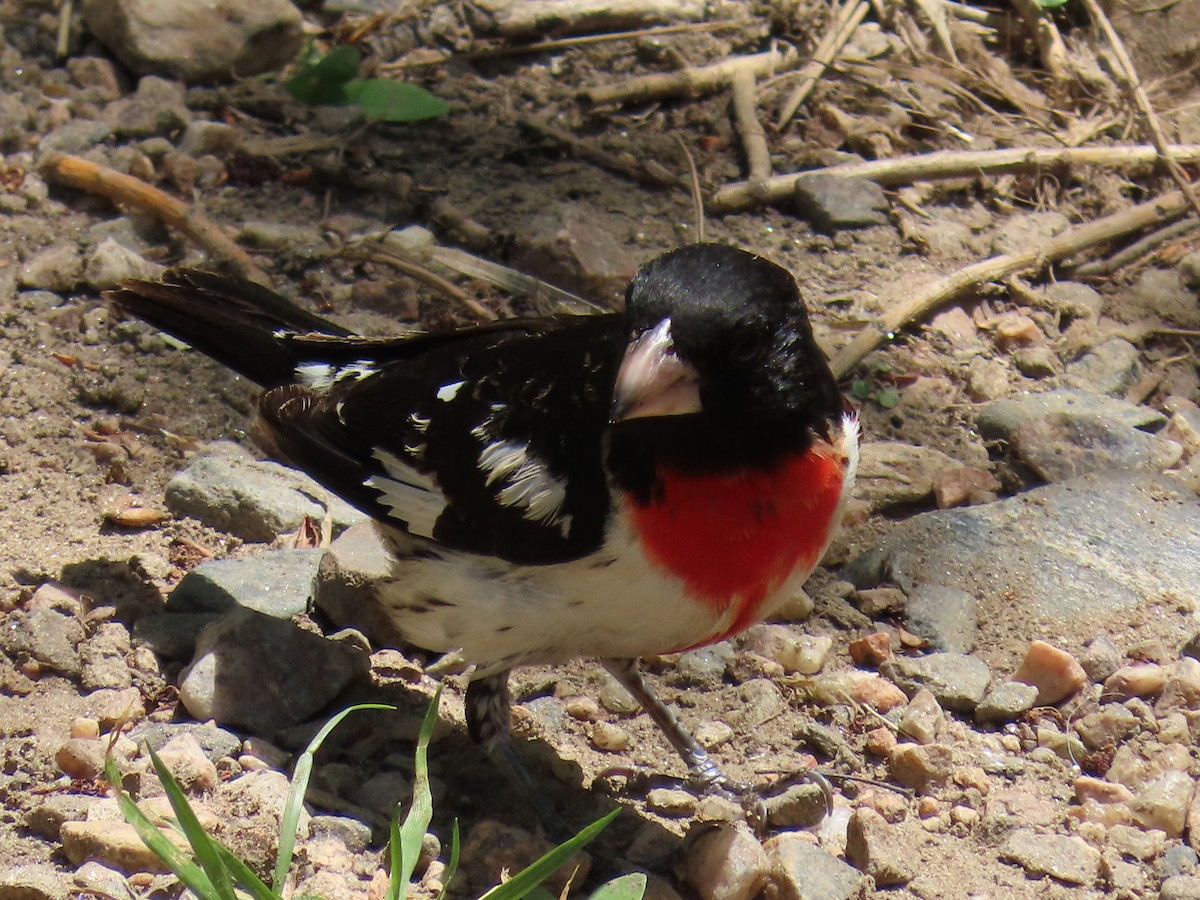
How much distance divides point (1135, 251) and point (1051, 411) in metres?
0.94

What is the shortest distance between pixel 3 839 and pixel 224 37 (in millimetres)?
3092

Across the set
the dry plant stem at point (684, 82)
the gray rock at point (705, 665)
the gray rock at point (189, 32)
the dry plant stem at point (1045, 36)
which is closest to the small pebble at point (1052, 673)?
the gray rock at point (705, 665)

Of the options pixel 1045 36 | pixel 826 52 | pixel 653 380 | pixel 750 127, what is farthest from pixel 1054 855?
pixel 1045 36

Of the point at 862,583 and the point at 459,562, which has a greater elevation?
the point at 459,562

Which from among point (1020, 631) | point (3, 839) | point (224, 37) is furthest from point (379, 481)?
point (224, 37)

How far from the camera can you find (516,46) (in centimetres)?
513

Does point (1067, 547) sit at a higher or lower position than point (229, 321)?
lower

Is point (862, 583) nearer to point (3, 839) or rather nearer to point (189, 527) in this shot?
point (189, 527)

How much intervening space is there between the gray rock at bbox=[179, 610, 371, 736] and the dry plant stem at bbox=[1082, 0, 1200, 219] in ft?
9.93

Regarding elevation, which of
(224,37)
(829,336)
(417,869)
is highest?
(224,37)

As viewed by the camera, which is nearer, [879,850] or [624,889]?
[624,889]

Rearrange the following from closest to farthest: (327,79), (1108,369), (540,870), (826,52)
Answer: (540,870)
(1108,369)
(327,79)
(826,52)

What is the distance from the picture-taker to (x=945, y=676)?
3119 millimetres

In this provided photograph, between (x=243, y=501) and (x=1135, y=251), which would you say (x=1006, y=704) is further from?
(x=1135, y=251)
